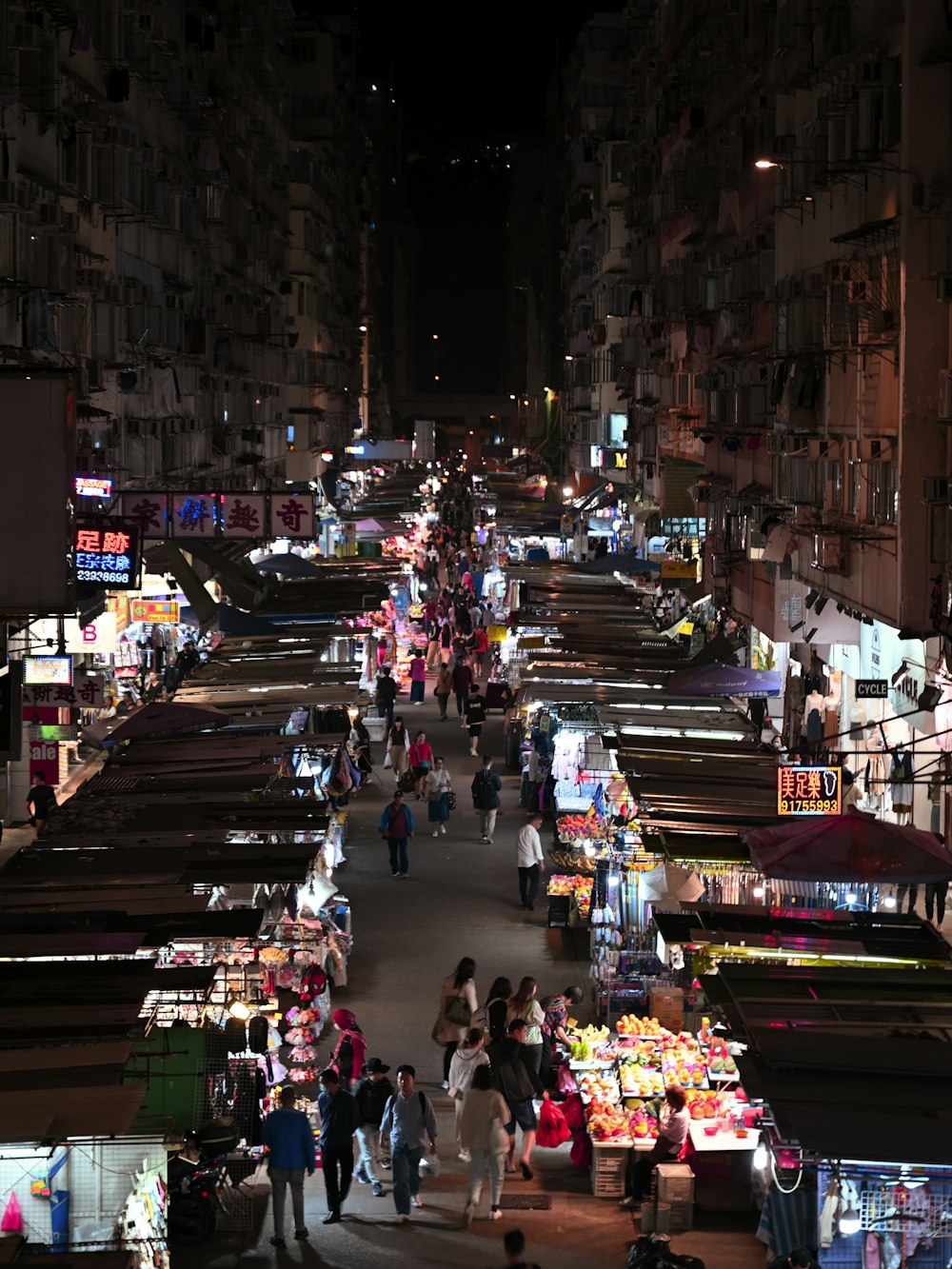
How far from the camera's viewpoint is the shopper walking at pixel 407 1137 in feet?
47.4

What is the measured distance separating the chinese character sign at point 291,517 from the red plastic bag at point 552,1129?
626 inches

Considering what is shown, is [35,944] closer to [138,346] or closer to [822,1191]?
[822,1191]

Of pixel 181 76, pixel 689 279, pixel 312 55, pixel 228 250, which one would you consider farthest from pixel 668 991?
pixel 312 55

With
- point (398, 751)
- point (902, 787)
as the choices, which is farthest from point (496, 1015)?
point (398, 751)

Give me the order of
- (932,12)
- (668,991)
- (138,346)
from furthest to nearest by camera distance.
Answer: (138,346) < (932,12) < (668,991)

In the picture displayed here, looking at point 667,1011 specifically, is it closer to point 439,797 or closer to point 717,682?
point 717,682

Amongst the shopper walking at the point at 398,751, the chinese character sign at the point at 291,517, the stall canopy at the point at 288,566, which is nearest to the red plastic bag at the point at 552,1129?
the shopper walking at the point at 398,751

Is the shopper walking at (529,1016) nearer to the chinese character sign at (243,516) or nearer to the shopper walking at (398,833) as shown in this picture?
the shopper walking at (398,833)

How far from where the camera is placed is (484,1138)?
1430cm

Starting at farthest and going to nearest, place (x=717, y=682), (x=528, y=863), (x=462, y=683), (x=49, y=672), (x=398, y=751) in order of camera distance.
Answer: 1. (x=462, y=683)
2. (x=398, y=751)
3. (x=49, y=672)
4. (x=717, y=682)
5. (x=528, y=863)

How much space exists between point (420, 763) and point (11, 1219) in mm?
19519

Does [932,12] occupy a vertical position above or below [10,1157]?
above

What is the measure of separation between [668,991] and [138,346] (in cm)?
2377

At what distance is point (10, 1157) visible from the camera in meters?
10.4
